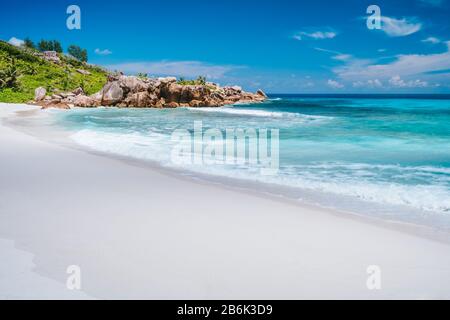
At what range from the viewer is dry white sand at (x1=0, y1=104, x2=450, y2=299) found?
144 inches

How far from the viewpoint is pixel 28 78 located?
64.6 meters

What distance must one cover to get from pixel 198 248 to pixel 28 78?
6990cm

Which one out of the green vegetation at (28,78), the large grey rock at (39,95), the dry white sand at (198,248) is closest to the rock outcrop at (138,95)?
the large grey rock at (39,95)

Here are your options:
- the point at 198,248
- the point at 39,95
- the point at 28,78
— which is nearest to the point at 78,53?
the point at 28,78

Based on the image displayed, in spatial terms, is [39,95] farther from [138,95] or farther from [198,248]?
[198,248]

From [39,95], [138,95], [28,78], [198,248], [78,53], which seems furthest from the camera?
[78,53]

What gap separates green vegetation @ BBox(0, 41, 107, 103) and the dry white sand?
48.0m

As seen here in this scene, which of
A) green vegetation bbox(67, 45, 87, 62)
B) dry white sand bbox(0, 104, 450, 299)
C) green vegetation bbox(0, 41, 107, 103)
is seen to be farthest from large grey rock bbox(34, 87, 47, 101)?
green vegetation bbox(67, 45, 87, 62)

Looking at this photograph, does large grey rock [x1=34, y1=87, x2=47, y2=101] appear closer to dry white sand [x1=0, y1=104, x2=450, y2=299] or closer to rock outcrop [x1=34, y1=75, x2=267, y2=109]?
rock outcrop [x1=34, y1=75, x2=267, y2=109]

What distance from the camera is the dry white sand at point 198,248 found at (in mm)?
3652

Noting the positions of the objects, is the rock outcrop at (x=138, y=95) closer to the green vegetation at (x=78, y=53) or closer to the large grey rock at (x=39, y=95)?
the large grey rock at (x=39, y=95)

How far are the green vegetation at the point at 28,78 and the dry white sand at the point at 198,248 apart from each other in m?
48.0

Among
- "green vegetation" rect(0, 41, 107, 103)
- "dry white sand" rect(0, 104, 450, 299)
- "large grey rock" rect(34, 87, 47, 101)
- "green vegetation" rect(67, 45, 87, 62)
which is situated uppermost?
"green vegetation" rect(67, 45, 87, 62)
